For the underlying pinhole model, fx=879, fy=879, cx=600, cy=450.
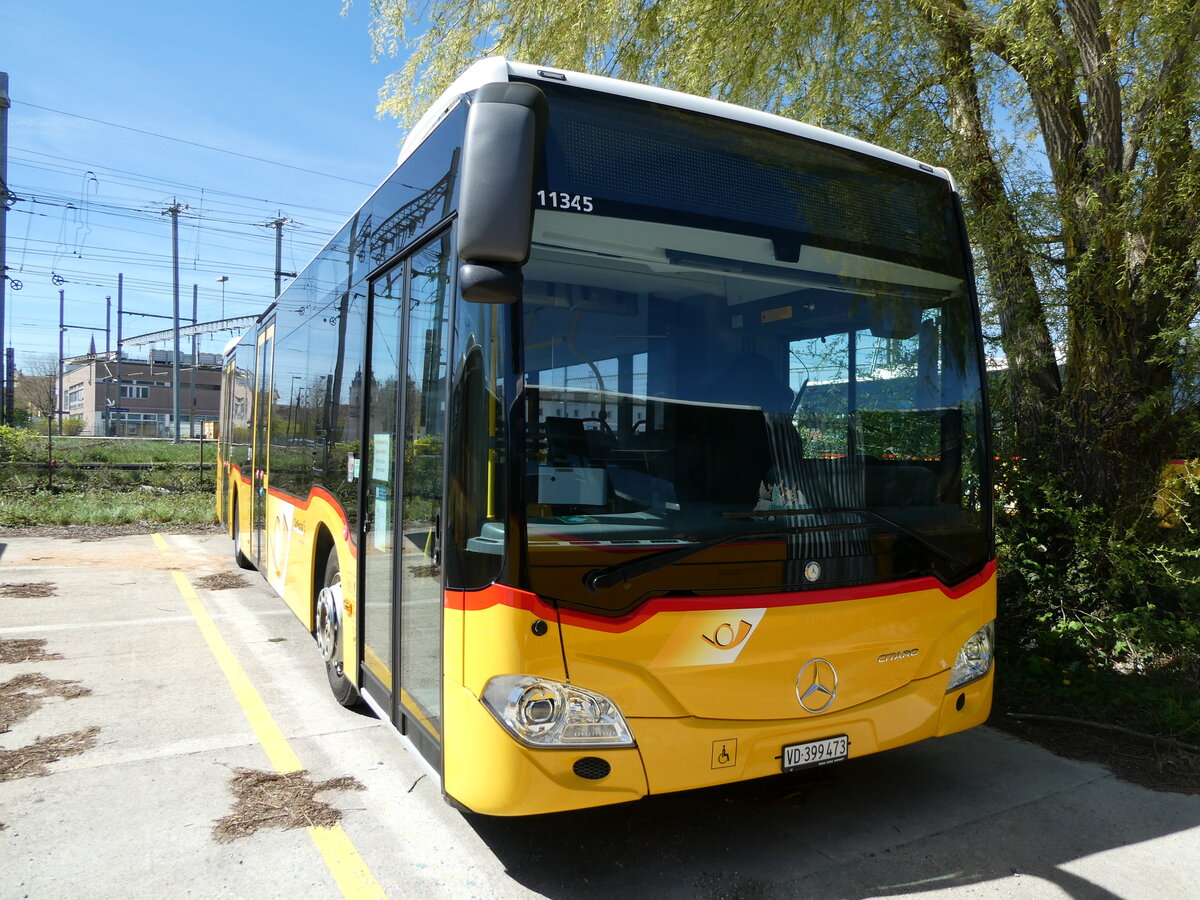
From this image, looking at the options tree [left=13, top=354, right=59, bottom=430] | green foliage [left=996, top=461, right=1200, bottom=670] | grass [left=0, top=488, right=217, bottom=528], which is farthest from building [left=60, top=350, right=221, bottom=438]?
green foliage [left=996, top=461, right=1200, bottom=670]

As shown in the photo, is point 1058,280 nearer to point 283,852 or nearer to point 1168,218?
point 1168,218

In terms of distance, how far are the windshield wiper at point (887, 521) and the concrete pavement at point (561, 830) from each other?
4.05ft

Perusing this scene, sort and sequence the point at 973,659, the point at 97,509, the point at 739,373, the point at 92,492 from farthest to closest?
the point at 92,492 → the point at 97,509 → the point at 973,659 → the point at 739,373

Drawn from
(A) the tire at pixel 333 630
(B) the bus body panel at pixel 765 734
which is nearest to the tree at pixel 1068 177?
(B) the bus body panel at pixel 765 734

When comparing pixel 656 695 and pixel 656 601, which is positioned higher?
pixel 656 601

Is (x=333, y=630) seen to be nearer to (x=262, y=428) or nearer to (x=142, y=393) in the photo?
(x=262, y=428)

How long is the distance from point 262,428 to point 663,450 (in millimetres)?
6161

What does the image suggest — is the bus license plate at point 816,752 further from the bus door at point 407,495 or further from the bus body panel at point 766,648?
the bus door at point 407,495

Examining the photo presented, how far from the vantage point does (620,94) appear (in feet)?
11.4

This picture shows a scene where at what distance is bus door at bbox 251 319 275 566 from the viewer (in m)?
8.18

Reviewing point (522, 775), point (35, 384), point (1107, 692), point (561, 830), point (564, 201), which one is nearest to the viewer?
point (522, 775)

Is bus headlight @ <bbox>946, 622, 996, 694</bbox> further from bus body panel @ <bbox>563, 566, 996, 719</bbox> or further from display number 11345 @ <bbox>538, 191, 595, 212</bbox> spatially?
display number 11345 @ <bbox>538, 191, 595, 212</bbox>

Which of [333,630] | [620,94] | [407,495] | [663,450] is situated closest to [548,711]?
[663,450]

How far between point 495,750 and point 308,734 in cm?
253
